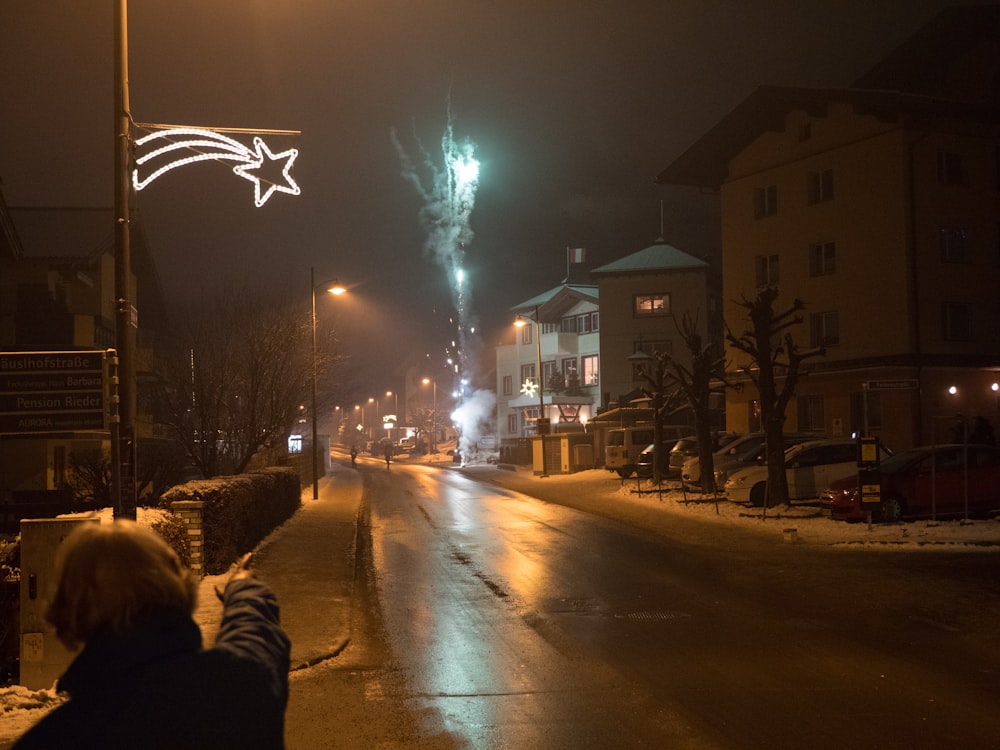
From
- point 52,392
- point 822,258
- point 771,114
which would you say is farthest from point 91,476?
point 771,114

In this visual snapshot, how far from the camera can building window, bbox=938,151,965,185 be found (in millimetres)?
34875

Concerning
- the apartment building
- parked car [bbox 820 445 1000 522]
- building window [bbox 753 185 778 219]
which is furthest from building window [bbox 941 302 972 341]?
parked car [bbox 820 445 1000 522]

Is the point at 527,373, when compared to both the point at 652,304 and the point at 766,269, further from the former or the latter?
the point at 766,269

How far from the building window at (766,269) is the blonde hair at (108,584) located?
127 ft

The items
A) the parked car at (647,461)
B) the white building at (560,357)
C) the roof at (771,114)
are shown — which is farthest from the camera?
the white building at (560,357)

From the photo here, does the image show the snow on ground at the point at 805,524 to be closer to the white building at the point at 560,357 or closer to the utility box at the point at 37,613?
the utility box at the point at 37,613

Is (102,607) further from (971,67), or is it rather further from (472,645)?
(971,67)

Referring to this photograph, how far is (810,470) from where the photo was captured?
84.7ft

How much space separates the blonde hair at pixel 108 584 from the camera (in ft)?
8.68

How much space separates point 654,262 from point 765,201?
22.6 metres

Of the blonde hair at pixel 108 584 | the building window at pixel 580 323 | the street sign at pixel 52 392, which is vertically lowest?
the blonde hair at pixel 108 584

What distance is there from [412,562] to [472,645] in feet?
25.0

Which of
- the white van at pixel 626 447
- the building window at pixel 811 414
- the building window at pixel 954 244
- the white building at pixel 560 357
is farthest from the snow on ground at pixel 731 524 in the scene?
the white building at pixel 560 357

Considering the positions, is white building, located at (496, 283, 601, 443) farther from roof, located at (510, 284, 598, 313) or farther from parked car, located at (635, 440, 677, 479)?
parked car, located at (635, 440, 677, 479)
